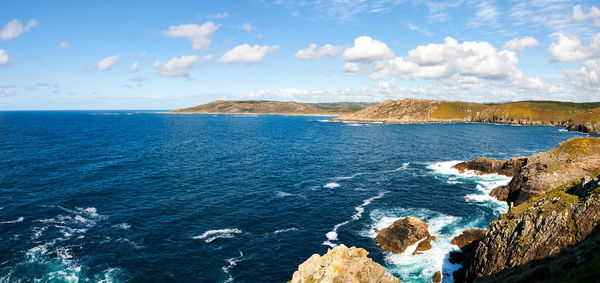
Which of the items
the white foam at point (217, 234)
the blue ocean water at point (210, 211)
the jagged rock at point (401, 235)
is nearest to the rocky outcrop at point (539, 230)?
the blue ocean water at point (210, 211)

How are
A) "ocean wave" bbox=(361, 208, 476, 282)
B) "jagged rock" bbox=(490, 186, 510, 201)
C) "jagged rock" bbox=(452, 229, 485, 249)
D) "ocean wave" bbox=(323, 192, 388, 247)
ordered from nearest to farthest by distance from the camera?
"ocean wave" bbox=(361, 208, 476, 282) → "jagged rock" bbox=(452, 229, 485, 249) → "ocean wave" bbox=(323, 192, 388, 247) → "jagged rock" bbox=(490, 186, 510, 201)

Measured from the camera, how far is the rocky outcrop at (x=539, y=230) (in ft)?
115

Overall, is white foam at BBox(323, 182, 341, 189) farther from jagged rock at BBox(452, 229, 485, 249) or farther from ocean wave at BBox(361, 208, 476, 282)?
jagged rock at BBox(452, 229, 485, 249)

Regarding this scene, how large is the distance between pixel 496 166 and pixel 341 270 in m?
81.2

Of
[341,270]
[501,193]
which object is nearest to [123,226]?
[341,270]

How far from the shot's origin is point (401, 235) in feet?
164

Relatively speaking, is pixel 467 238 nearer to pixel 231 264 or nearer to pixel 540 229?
pixel 540 229

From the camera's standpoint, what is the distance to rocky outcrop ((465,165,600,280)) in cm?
3491

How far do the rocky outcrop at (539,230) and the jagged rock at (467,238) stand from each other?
785 cm

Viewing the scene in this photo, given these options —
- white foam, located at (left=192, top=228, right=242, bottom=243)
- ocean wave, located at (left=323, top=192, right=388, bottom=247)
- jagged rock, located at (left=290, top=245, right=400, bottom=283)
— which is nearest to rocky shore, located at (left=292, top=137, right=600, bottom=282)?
jagged rock, located at (left=290, top=245, right=400, bottom=283)

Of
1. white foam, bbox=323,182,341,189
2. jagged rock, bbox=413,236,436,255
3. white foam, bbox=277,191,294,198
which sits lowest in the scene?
jagged rock, bbox=413,236,436,255

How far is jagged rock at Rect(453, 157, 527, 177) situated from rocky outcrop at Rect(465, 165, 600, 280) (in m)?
52.4

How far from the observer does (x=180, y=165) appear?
102m

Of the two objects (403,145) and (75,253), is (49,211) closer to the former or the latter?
(75,253)
